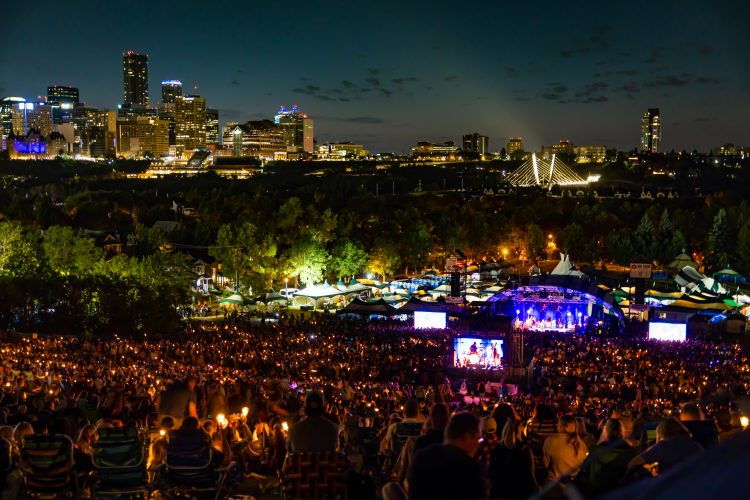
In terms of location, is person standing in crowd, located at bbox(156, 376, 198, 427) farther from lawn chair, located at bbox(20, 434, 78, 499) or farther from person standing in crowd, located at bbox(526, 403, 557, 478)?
person standing in crowd, located at bbox(526, 403, 557, 478)

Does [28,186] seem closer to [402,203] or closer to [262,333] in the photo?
[402,203]

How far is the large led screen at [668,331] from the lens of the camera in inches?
855

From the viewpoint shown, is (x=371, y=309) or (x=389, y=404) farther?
(x=371, y=309)

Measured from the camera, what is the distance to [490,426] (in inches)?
248

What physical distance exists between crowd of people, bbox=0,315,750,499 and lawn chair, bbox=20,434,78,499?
0.12 metres

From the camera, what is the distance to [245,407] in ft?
28.2

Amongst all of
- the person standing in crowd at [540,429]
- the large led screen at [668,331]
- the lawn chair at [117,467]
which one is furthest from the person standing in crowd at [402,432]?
the large led screen at [668,331]

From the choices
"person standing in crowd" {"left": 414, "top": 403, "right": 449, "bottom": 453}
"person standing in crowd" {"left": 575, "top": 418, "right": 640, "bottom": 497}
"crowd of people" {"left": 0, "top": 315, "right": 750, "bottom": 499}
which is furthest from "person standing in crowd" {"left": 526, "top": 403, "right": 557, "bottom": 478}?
"person standing in crowd" {"left": 575, "top": 418, "right": 640, "bottom": 497}

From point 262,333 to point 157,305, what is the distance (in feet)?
22.5

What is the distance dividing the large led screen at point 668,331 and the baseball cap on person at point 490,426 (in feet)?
55.1

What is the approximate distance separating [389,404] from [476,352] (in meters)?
7.01

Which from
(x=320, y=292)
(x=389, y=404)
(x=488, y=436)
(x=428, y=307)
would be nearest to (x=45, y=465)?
(x=488, y=436)

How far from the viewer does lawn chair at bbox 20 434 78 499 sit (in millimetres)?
5160

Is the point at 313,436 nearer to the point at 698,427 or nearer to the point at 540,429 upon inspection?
the point at 540,429
